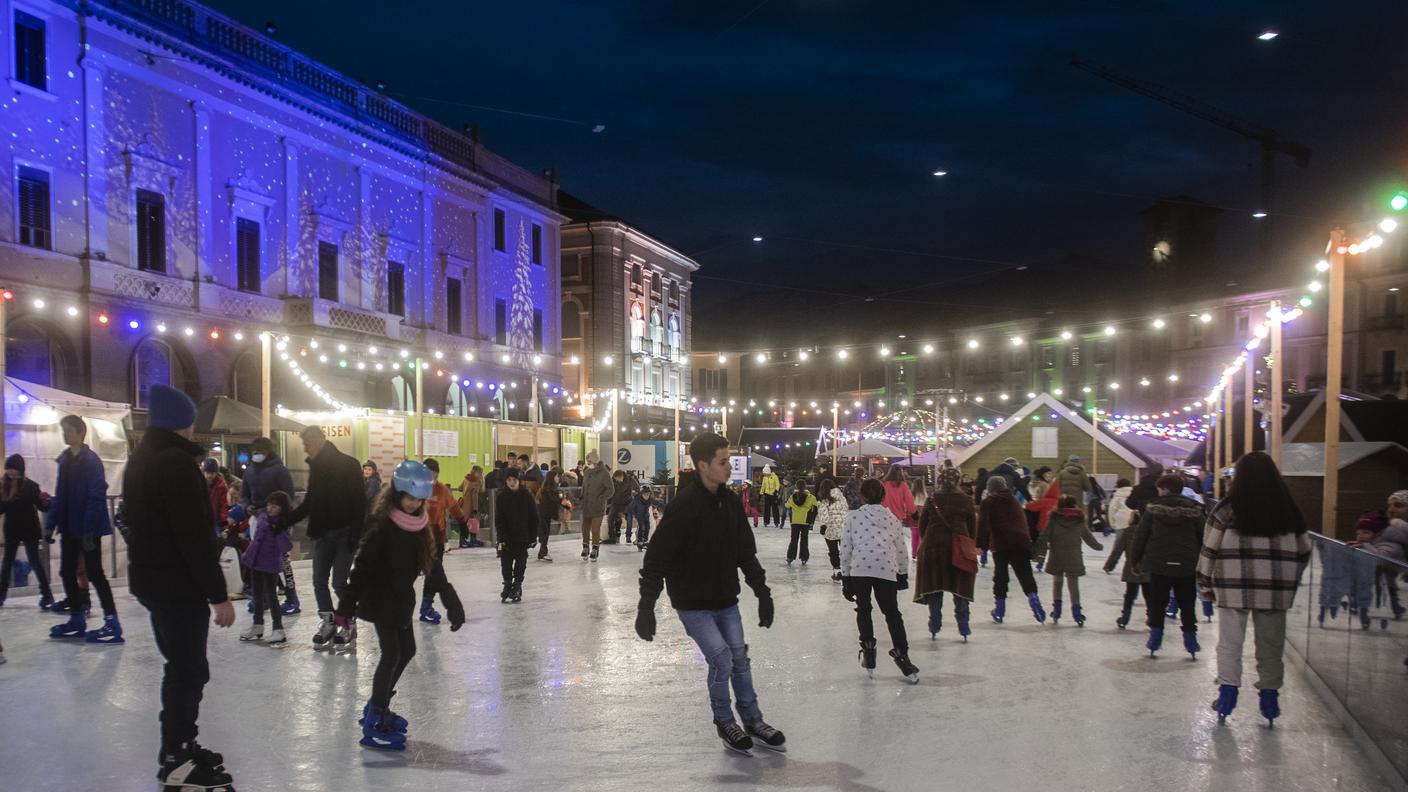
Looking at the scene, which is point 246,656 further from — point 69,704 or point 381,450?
point 381,450

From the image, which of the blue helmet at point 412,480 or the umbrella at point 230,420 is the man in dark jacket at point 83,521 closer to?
the blue helmet at point 412,480

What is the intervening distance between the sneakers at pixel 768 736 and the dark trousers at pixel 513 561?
7456mm

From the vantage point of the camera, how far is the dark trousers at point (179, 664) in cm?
520

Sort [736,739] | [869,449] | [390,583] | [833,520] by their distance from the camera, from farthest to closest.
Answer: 1. [869,449]
2. [833,520]
3. [390,583]
4. [736,739]

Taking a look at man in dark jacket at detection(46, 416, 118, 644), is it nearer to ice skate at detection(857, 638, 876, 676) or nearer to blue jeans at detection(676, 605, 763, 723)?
blue jeans at detection(676, 605, 763, 723)

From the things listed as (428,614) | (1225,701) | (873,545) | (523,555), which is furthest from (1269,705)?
(523,555)

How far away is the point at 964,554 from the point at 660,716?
4.10 metres

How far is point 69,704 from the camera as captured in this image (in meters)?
7.44

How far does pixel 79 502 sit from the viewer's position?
9672 millimetres

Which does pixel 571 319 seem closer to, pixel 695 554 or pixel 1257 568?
pixel 1257 568

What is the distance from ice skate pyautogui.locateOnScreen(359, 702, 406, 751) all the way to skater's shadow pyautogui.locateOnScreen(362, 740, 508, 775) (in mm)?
46

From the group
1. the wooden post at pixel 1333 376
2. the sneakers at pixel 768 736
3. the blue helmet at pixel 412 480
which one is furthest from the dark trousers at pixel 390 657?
the wooden post at pixel 1333 376

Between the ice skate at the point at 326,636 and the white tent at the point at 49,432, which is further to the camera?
the white tent at the point at 49,432

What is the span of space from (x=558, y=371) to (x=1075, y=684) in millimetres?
36937
